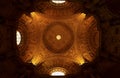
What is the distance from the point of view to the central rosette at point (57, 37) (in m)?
24.2

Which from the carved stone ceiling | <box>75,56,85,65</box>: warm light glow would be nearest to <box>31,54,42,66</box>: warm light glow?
the carved stone ceiling

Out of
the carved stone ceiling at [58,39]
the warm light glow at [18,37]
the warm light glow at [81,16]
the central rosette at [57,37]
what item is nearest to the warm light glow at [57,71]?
the carved stone ceiling at [58,39]

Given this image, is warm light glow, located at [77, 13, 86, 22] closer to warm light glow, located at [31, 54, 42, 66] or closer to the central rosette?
the central rosette

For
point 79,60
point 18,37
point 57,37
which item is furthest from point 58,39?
point 18,37

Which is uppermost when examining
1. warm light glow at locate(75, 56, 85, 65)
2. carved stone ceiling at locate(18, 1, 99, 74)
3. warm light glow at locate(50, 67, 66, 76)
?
carved stone ceiling at locate(18, 1, 99, 74)

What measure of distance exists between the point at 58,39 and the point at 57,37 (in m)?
0.15

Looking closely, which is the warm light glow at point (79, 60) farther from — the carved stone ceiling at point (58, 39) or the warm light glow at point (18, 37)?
the warm light glow at point (18, 37)

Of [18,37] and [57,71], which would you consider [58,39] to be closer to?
[57,71]

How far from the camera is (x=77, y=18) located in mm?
23406

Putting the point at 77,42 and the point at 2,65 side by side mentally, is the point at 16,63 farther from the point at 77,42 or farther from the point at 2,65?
the point at 77,42

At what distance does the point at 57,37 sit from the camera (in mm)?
24172

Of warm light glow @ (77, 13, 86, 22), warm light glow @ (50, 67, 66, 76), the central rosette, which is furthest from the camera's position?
the central rosette

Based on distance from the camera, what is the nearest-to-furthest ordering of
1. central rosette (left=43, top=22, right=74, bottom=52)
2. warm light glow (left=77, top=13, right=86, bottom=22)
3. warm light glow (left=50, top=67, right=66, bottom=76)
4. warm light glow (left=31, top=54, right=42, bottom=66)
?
warm light glow (left=31, top=54, right=42, bottom=66) < warm light glow (left=50, top=67, right=66, bottom=76) < warm light glow (left=77, top=13, right=86, bottom=22) < central rosette (left=43, top=22, right=74, bottom=52)

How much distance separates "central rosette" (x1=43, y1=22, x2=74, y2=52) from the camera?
79.3 ft
